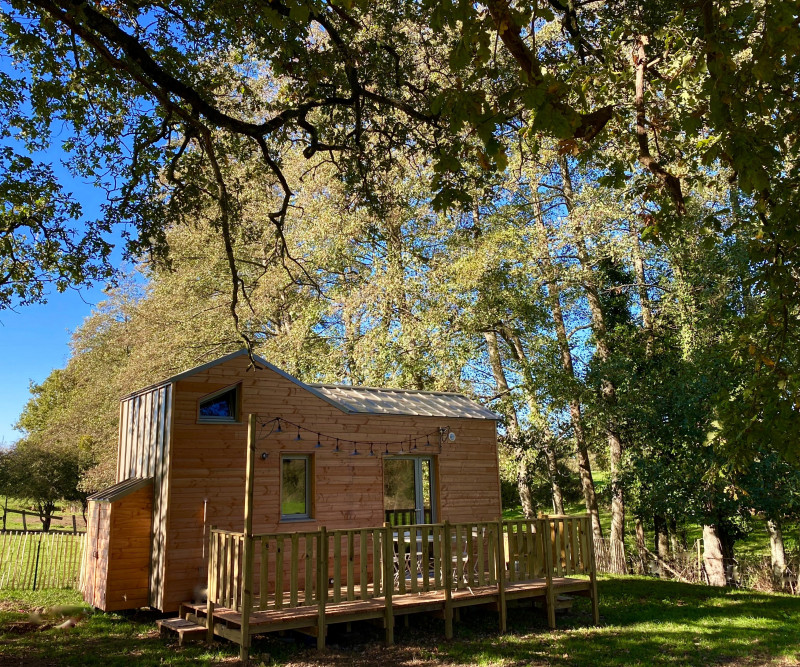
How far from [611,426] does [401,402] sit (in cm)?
633

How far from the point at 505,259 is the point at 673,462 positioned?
6.12 meters

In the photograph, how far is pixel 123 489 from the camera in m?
9.93

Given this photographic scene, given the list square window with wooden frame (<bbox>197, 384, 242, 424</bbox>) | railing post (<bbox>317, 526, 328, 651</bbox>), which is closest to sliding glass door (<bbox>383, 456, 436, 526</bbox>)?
square window with wooden frame (<bbox>197, 384, 242, 424</bbox>)

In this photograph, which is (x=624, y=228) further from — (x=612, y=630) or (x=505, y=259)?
(x=612, y=630)

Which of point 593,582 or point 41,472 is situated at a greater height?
point 41,472

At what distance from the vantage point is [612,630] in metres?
9.45

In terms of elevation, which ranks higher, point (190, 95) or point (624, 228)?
point (624, 228)

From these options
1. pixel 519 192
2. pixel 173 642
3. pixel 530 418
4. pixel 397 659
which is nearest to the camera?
pixel 397 659

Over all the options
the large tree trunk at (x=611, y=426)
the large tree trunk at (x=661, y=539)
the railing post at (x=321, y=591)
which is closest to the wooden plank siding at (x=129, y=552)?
the railing post at (x=321, y=591)

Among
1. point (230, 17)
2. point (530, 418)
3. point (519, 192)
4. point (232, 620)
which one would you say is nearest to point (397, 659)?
point (232, 620)

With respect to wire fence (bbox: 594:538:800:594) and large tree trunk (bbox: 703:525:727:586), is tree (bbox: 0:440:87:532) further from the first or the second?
large tree trunk (bbox: 703:525:727:586)

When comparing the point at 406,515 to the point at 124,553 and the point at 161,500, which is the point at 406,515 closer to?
the point at 161,500

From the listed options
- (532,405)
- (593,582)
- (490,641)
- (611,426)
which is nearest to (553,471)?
(611,426)

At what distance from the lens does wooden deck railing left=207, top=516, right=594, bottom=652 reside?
318 inches
